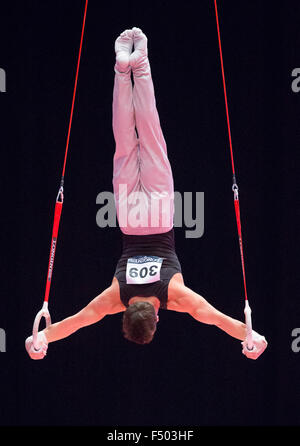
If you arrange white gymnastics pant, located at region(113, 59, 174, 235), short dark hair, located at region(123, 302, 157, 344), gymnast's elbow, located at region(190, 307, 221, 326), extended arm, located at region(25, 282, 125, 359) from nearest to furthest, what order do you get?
short dark hair, located at region(123, 302, 157, 344) → gymnast's elbow, located at region(190, 307, 221, 326) → extended arm, located at region(25, 282, 125, 359) → white gymnastics pant, located at region(113, 59, 174, 235)

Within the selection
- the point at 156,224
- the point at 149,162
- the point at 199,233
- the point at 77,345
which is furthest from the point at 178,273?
the point at 77,345

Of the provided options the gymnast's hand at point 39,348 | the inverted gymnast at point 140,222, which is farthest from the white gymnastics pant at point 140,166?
the gymnast's hand at point 39,348

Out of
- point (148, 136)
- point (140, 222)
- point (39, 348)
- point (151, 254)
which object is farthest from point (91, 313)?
point (148, 136)

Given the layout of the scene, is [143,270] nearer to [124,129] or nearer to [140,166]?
[140,166]

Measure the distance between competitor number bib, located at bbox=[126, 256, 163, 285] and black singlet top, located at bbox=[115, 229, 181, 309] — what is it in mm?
24

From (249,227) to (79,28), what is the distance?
197cm

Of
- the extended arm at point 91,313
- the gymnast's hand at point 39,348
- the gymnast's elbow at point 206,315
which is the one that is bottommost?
the gymnast's hand at point 39,348

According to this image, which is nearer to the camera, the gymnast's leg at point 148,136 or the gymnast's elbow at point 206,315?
the gymnast's elbow at point 206,315

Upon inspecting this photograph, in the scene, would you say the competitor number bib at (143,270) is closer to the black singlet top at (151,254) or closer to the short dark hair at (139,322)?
the black singlet top at (151,254)

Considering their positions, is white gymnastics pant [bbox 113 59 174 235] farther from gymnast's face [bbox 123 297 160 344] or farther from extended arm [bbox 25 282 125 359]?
gymnast's face [bbox 123 297 160 344]

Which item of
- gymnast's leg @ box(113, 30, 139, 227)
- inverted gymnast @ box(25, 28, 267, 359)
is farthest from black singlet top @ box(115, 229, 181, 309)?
gymnast's leg @ box(113, 30, 139, 227)

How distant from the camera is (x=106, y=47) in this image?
5.70 m

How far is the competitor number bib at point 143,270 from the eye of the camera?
4.39 meters

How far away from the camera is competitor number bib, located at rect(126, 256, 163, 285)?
14.4 ft
